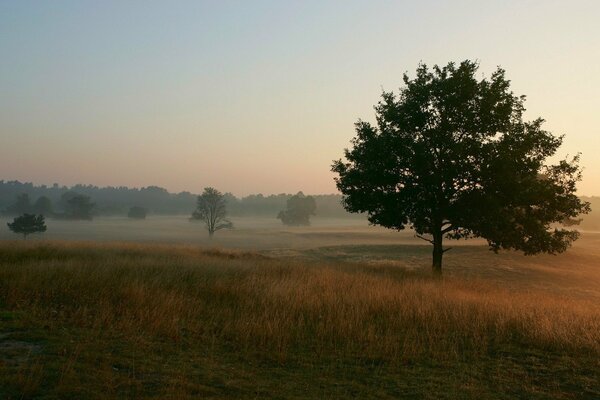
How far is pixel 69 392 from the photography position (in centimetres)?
553

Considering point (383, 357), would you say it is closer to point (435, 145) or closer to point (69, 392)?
point (69, 392)

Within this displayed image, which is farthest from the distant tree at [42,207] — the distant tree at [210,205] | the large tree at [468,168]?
the large tree at [468,168]

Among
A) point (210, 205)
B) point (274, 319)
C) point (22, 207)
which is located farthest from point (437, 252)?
point (22, 207)

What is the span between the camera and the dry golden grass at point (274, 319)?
8.21 m

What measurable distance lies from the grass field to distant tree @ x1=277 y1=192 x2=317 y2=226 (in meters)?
107

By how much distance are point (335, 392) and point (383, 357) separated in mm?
1978

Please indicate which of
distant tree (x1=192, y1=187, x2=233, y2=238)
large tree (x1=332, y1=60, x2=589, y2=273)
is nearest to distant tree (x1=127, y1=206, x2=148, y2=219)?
distant tree (x1=192, y1=187, x2=233, y2=238)

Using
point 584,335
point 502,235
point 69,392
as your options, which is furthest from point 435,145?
point 69,392

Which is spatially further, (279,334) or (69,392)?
(279,334)

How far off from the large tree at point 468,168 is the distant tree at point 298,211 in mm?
99484

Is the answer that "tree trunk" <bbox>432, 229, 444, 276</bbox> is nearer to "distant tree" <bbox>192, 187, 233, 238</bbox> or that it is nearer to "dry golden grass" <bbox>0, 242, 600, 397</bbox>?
"dry golden grass" <bbox>0, 242, 600, 397</bbox>

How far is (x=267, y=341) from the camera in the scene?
8562mm

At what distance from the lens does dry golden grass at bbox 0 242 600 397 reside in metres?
8.21

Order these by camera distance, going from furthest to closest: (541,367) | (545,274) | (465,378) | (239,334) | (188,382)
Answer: (545,274), (239,334), (541,367), (465,378), (188,382)
